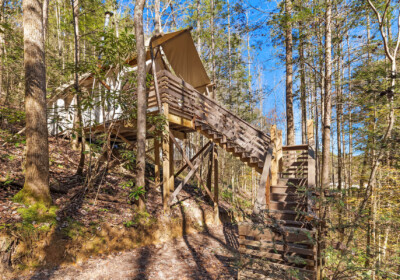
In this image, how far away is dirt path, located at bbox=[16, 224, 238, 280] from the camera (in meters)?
4.02

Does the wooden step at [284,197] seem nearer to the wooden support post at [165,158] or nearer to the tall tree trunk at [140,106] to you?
the wooden support post at [165,158]

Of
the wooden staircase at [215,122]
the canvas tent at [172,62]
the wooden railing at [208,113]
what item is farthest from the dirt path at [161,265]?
the canvas tent at [172,62]

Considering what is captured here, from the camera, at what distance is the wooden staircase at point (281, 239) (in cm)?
305

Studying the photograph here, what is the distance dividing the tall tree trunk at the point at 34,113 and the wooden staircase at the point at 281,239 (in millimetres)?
4695

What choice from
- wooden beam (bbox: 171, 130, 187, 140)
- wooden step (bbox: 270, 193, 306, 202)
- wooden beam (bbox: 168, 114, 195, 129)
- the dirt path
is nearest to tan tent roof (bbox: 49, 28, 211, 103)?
wooden beam (bbox: 168, 114, 195, 129)

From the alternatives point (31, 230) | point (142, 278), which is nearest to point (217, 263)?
point (142, 278)

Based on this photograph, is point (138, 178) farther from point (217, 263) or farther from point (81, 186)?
point (217, 263)

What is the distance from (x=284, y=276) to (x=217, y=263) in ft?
9.96

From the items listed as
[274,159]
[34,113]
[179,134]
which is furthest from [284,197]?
[34,113]

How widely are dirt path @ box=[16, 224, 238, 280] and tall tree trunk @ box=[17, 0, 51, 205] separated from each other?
5.86 ft

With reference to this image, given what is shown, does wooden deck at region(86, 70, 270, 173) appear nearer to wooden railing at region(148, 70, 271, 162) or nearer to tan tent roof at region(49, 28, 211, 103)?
wooden railing at region(148, 70, 271, 162)

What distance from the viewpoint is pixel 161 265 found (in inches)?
193

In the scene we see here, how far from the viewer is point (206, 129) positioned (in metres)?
7.51

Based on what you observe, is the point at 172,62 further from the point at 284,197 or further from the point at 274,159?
the point at 284,197
